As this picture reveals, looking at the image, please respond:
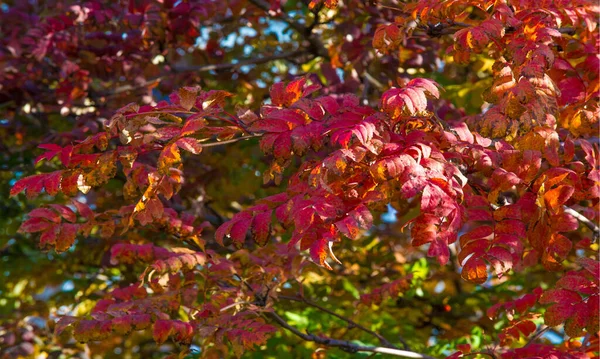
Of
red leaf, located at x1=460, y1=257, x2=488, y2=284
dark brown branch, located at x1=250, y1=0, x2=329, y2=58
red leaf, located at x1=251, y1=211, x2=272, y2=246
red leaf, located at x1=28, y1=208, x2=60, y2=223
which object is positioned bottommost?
dark brown branch, located at x1=250, y1=0, x2=329, y2=58

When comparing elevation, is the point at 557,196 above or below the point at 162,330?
above

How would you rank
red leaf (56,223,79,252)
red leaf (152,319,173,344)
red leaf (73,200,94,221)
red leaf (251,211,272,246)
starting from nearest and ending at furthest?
red leaf (251,211,272,246)
red leaf (152,319,173,344)
red leaf (56,223,79,252)
red leaf (73,200,94,221)

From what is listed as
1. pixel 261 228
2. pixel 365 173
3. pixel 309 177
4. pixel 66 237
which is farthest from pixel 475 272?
pixel 66 237

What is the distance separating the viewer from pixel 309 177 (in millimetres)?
1865

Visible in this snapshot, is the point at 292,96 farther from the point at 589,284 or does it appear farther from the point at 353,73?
the point at 353,73

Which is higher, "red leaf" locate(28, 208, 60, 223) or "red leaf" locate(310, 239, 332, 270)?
"red leaf" locate(310, 239, 332, 270)

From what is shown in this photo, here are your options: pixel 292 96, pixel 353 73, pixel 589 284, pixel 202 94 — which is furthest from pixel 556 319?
pixel 353 73

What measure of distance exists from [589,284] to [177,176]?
1.19 meters

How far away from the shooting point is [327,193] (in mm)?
1909

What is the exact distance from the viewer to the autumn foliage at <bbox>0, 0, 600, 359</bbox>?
1900 mm

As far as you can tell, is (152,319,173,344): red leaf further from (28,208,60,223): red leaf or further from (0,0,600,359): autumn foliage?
(28,208,60,223): red leaf

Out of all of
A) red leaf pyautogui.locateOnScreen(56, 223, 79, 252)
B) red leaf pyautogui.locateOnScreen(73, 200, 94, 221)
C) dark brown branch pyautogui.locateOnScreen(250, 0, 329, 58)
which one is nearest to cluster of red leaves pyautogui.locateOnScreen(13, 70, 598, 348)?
red leaf pyautogui.locateOnScreen(56, 223, 79, 252)

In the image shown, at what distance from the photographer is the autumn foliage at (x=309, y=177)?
1900mm

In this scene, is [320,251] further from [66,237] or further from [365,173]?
[66,237]
